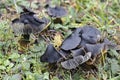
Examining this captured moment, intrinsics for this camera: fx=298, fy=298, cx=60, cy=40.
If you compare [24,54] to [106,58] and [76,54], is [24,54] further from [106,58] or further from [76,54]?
[106,58]

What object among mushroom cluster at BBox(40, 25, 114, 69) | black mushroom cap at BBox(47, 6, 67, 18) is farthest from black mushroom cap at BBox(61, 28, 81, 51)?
black mushroom cap at BBox(47, 6, 67, 18)

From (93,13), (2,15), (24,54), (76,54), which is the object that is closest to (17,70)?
(24,54)

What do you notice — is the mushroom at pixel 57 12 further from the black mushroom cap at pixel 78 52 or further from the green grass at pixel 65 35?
the black mushroom cap at pixel 78 52

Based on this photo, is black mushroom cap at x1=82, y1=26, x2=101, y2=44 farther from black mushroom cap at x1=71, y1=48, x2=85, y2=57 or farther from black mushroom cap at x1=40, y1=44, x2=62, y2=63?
black mushroom cap at x1=40, y1=44, x2=62, y2=63

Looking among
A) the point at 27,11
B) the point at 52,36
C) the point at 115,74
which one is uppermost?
the point at 27,11

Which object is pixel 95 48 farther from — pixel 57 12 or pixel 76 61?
pixel 57 12

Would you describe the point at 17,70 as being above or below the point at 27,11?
below

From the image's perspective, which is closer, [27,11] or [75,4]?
[27,11]

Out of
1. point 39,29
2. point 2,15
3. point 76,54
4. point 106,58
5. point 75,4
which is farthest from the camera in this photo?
point 75,4
